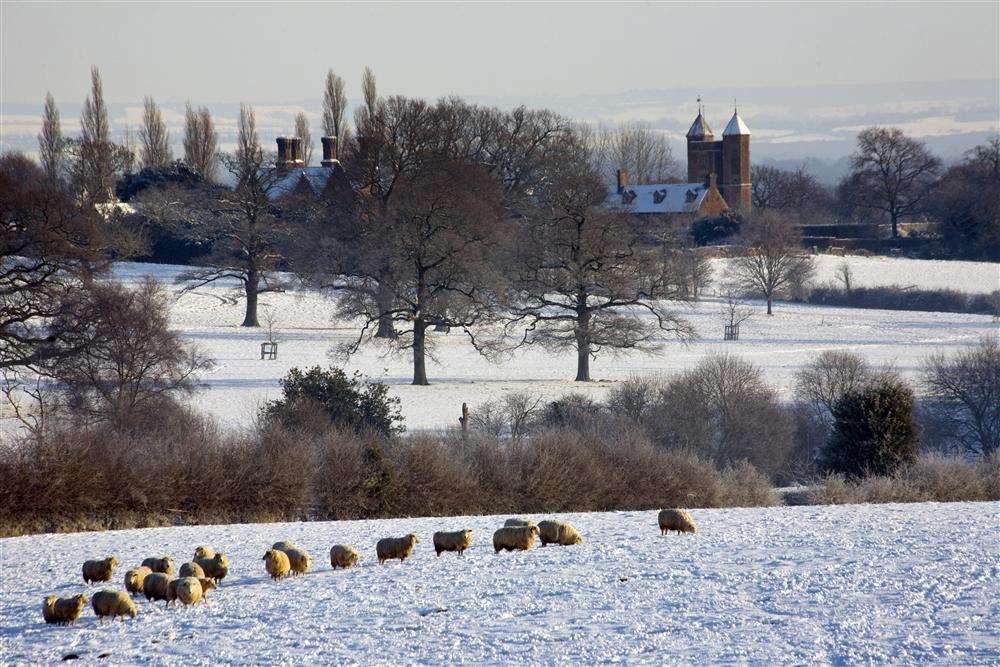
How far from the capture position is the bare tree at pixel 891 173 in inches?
4365

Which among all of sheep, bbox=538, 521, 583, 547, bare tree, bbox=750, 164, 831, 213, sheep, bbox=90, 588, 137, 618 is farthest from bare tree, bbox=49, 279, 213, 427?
bare tree, bbox=750, 164, 831, 213

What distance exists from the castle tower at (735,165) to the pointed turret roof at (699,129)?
5.52 metres

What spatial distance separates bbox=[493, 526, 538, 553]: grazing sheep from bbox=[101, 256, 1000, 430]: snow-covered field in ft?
54.2

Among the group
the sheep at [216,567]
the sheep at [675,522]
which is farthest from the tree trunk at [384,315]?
the sheep at [216,567]

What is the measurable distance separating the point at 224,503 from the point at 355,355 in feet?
87.7

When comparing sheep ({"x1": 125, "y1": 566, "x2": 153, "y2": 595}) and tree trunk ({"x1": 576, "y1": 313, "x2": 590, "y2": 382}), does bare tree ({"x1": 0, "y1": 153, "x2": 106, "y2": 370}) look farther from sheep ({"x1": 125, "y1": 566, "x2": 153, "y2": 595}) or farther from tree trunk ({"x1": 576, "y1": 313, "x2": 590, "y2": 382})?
tree trunk ({"x1": 576, "y1": 313, "x2": 590, "y2": 382})

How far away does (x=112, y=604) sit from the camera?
13031 mm

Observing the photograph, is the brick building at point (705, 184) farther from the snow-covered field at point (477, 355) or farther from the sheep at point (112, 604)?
the sheep at point (112, 604)

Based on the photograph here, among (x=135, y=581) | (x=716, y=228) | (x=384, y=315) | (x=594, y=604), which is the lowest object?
(x=594, y=604)

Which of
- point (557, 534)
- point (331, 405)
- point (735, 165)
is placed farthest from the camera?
point (735, 165)

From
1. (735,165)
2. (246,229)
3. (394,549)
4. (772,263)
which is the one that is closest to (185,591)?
(394,549)

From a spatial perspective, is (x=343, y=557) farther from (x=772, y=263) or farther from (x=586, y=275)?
(x=772, y=263)

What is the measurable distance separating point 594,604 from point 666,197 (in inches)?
4157

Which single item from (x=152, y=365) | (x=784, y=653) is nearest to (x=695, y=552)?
(x=784, y=653)
